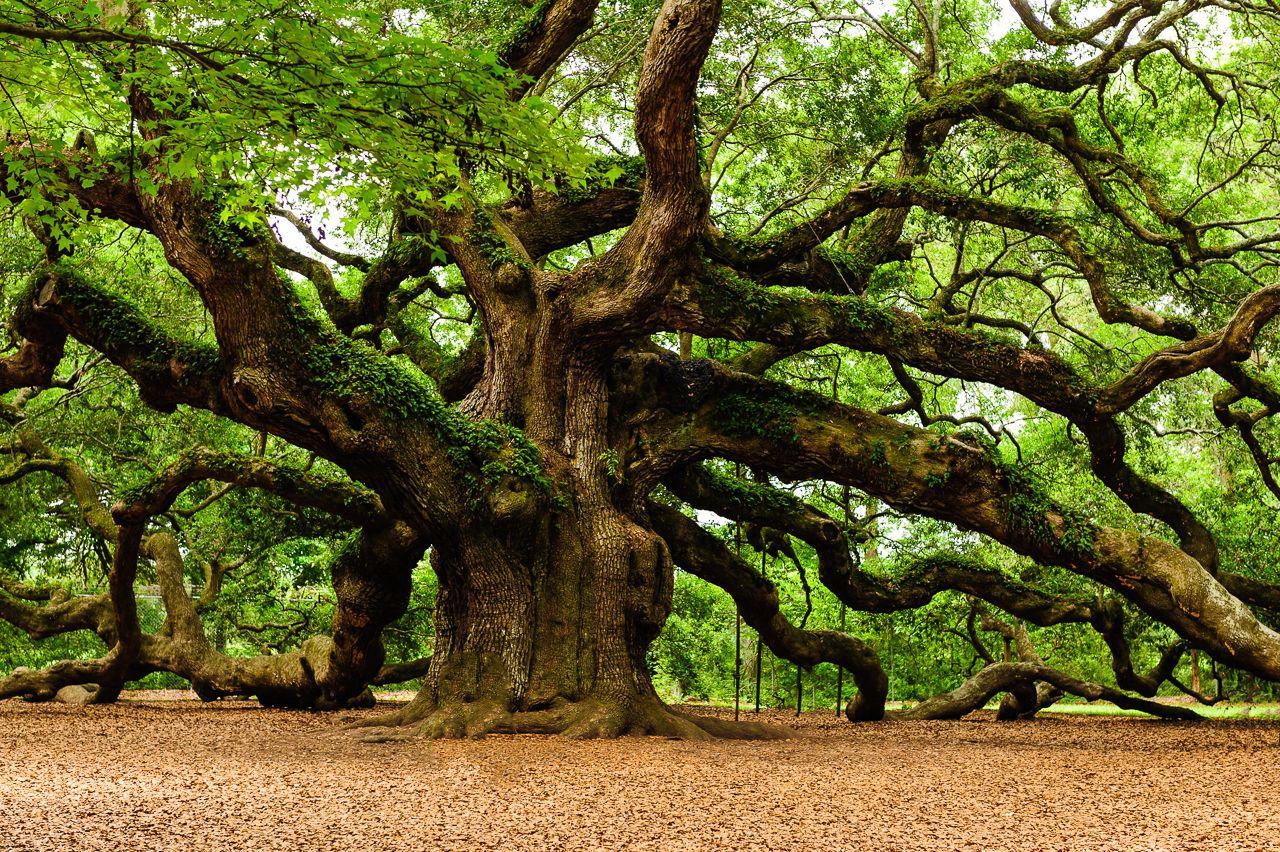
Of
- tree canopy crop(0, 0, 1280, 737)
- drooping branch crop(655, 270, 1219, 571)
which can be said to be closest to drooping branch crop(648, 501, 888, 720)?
tree canopy crop(0, 0, 1280, 737)

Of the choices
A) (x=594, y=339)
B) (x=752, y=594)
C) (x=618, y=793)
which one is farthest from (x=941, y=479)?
(x=618, y=793)

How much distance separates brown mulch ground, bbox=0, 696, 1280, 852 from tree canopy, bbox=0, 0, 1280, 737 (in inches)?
49.5

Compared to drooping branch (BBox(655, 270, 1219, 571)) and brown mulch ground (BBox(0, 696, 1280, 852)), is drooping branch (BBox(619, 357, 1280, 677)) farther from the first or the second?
brown mulch ground (BBox(0, 696, 1280, 852))

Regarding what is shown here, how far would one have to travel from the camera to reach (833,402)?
30.5ft

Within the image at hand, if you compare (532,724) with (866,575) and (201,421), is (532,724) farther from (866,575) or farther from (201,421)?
(201,421)

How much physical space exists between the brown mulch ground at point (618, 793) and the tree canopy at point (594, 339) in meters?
1.26

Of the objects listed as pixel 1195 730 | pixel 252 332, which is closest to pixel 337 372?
pixel 252 332

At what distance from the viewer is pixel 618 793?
198 inches

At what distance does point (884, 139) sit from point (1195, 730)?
7130mm

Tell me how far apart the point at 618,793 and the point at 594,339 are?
460 centimetres

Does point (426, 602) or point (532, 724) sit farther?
point (426, 602)

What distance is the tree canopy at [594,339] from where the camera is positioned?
5.41m

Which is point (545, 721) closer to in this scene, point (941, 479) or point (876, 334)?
point (941, 479)

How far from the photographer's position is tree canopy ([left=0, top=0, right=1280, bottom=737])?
5414mm
